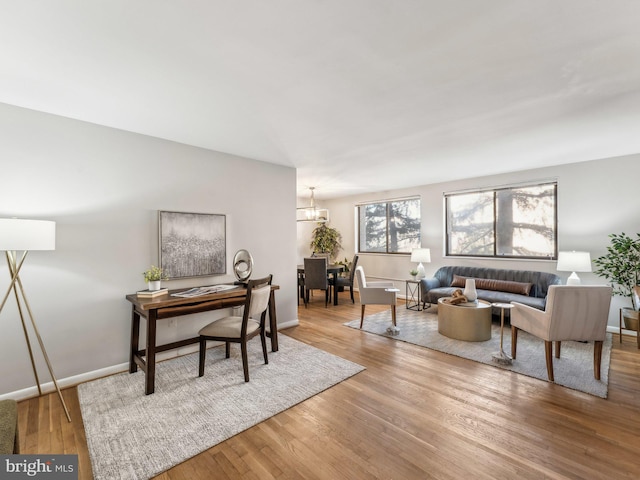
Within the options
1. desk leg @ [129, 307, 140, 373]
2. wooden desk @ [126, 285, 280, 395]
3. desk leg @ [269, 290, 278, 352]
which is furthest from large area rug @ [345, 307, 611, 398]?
desk leg @ [129, 307, 140, 373]

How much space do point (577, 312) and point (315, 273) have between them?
395 cm

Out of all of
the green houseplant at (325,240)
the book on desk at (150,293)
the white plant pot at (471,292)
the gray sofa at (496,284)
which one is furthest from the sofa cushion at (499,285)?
the book on desk at (150,293)

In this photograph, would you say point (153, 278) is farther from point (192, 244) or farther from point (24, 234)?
point (24, 234)

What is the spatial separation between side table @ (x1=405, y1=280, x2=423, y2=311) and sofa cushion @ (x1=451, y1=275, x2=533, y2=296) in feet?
2.23

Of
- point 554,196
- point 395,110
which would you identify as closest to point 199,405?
point 395,110

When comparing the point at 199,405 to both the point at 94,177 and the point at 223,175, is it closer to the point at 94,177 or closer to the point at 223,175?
the point at 94,177

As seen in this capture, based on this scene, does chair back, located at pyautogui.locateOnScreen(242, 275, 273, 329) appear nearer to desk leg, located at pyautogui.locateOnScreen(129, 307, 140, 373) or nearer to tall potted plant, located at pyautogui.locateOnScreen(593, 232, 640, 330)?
desk leg, located at pyautogui.locateOnScreen(129, 307, 140, 373)

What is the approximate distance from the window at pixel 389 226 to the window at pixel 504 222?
79 cm

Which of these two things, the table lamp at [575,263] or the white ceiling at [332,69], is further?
the table lamp at [575,263]

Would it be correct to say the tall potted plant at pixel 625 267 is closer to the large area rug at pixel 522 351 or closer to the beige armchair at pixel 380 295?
the large area rug at pixel 522 351

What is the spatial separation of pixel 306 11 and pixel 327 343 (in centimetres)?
333

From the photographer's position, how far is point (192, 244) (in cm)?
335

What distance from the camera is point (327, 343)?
3646mm

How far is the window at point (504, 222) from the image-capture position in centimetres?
468
